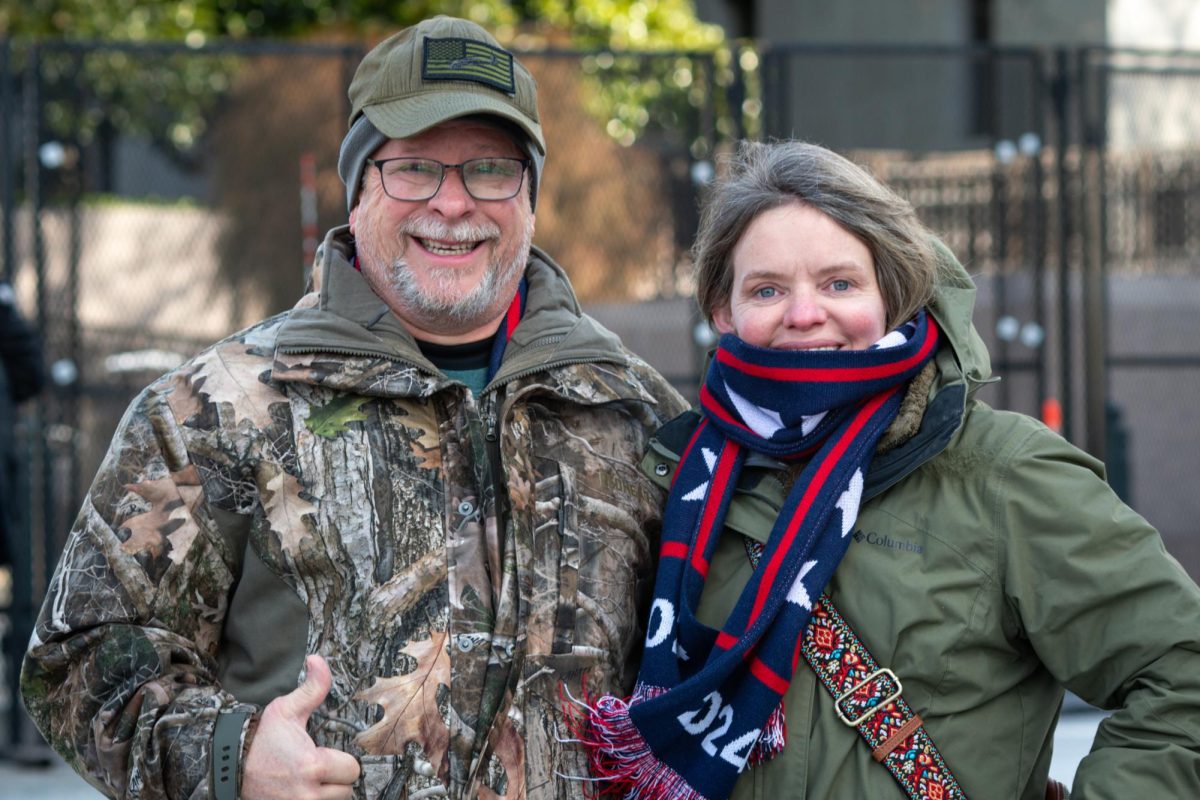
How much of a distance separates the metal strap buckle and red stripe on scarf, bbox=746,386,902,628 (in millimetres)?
→ 186

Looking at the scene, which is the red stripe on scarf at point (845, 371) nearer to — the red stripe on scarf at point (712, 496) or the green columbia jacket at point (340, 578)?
the red stripe on scarf at point (712, 496)

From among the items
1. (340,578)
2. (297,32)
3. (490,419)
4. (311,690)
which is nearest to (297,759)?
(311,690)

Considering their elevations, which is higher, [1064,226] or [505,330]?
[1064,226]

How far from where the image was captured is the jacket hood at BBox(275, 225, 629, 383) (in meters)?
2.50

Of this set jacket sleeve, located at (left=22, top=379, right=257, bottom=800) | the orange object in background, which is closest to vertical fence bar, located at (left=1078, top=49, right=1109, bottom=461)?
the orange object in background

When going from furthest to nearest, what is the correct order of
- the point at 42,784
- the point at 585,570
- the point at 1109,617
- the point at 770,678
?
the point at 42,784 < the point at 585,570 < the point at 770,678 < the point at 1109,617

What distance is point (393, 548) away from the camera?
246 cm

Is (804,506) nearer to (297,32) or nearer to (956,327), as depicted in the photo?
(956,327)

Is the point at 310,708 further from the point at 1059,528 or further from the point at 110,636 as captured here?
the point at 1059,528

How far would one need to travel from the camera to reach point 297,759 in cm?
224

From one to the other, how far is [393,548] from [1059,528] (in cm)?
109

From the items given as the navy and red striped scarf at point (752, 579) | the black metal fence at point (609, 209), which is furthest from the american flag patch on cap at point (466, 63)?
the black metal fence at point (609, 209)

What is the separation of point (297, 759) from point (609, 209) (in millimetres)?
4939

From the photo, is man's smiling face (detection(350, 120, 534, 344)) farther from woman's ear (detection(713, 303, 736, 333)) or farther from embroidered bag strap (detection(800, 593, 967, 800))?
embroidered bag strap (detection(800, 593, 967, 800))
